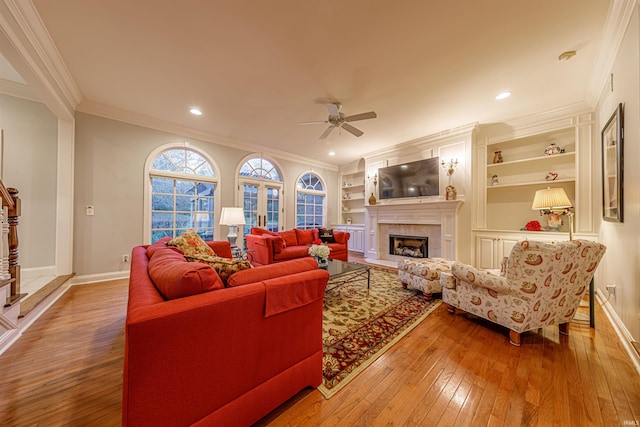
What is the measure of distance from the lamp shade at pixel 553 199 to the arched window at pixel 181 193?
16.4 feet

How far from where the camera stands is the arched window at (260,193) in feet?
16.3

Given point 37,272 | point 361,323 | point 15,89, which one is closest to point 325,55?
point 361,323

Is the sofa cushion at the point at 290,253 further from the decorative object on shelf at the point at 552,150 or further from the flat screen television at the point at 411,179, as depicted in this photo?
the decorative object on shelf at the point at 552,150

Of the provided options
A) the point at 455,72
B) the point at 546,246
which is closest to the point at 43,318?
the point at 546,246

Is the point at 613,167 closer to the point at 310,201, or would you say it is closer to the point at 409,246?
the point at 409,246

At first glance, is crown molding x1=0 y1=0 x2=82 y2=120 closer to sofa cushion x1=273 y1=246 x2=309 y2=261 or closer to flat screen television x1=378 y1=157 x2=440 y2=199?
sofa cushion x1=273 y1=246 x2=309 y2=261

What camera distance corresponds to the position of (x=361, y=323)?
2.18 metres

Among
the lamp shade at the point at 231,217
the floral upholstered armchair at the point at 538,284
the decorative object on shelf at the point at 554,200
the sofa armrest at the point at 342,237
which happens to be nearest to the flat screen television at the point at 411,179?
the sofa armrest at the point at 342,237

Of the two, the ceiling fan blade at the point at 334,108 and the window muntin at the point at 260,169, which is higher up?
the ceiling fan blade at the point at 334,108

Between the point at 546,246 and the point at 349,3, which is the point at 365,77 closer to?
the point at 349,3

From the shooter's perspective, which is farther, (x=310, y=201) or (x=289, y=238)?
(x=310, y=201)

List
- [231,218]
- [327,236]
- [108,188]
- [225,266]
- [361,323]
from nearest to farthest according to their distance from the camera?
[225,266]
[361,323]
[108,188]
[231,218]
[327,236]

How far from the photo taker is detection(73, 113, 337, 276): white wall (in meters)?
3.27

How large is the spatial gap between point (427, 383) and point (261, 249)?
305 centimetres
